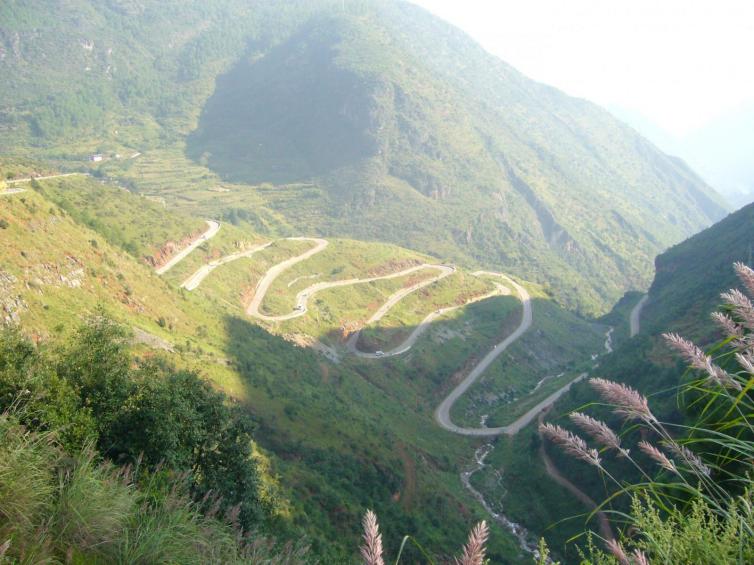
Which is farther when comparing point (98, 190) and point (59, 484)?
point (98, 190)

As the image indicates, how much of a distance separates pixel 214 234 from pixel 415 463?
6469 cm

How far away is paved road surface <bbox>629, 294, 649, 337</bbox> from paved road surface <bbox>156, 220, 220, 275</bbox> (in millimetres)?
83017

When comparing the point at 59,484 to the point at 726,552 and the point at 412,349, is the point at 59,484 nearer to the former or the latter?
the point at 726,552

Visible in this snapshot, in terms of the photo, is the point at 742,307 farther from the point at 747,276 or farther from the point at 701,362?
the point at 701,362

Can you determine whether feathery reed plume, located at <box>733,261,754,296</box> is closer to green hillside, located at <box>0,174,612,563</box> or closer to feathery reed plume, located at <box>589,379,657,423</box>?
feathery reed plume, located at <box>589,379,657,423</box>

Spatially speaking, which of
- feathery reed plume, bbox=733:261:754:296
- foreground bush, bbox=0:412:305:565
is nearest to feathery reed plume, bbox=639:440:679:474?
feathery reed plume, bbox=733:261:754:296

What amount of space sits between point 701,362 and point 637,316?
12330 centimetres

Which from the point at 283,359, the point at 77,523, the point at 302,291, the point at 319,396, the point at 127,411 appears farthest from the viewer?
the point at 302,291

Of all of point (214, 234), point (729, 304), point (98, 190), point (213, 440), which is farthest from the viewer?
point (214, 234)

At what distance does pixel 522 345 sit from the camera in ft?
328

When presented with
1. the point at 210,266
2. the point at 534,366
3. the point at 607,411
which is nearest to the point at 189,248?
the point at 210,266

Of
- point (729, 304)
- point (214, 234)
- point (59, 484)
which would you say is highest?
point (729, 304)

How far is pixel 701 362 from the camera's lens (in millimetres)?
5285

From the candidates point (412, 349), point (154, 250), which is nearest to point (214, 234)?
point (154, 250)
